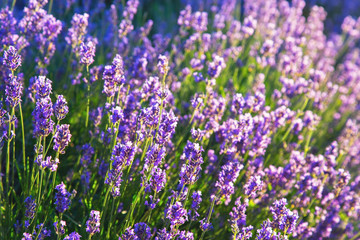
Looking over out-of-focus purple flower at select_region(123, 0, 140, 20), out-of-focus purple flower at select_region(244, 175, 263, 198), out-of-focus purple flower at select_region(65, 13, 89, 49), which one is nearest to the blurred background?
out-of-focus purple flower at select_region(123, 0, 140, 20)

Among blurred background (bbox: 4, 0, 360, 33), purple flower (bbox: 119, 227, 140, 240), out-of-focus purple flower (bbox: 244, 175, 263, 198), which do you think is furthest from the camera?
blurred background (bbox: 4, 0, 360, 33)

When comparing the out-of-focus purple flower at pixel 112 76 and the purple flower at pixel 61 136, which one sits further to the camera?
the out-of-focus purple flower at pixel 112 76

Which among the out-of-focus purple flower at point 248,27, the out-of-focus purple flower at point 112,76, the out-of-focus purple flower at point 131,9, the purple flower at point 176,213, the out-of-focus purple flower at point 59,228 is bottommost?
the out-of-focus purple flower at point 59,228

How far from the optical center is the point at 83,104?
2902 mm

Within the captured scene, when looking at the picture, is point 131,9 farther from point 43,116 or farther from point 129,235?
point 129,235

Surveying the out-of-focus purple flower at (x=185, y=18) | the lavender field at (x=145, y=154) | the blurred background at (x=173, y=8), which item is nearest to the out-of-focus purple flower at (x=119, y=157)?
the lavender field at (x=145, y=154)

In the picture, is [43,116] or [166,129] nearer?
[43,116]

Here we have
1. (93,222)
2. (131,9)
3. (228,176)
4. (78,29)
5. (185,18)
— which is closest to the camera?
(93,222)

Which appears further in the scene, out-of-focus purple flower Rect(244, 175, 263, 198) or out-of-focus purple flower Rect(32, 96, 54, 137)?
out-of-focus purple flower Rect(244, 175, 263, 198)

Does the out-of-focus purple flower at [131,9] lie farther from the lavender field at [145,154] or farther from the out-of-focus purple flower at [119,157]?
the out-of-focus purple flower at [119,157]

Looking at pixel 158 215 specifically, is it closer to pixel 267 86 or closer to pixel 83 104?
pixel 83 104

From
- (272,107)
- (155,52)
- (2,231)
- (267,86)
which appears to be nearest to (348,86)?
(267,86)

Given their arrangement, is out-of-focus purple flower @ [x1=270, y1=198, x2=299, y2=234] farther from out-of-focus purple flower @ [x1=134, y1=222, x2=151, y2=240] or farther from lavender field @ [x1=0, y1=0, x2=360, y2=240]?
out-of-focus purple flower @ [x1=134, y1=222, x2=151, y2=240]

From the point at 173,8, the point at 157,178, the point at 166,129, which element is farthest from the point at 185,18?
the point at 173,8
